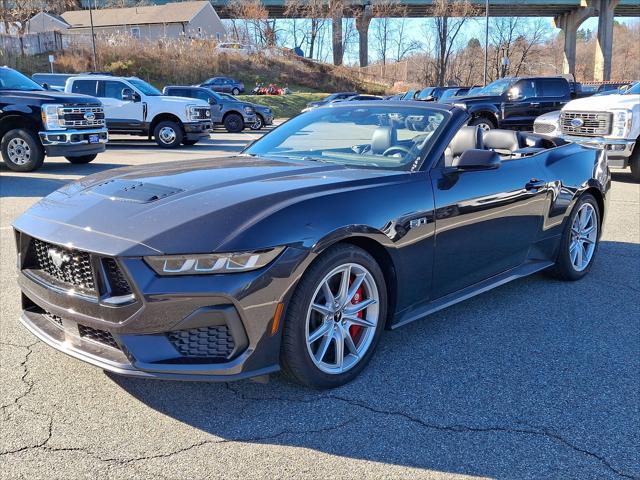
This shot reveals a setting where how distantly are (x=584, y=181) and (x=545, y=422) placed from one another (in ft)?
9.02

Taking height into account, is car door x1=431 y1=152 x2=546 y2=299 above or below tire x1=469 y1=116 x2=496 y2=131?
below

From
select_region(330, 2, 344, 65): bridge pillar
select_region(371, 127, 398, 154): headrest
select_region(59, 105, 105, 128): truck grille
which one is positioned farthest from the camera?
select_region(330, 2, 344, 65): bridge pillar

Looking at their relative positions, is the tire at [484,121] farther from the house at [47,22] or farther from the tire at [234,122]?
the house at [47,22]

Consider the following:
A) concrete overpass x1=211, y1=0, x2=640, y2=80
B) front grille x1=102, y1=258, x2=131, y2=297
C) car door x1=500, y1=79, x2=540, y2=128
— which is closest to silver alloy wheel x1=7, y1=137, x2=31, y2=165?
front grille x1=102, y1=258, x2=131, y2=297

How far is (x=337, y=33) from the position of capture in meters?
68.8

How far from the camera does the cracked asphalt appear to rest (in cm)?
254

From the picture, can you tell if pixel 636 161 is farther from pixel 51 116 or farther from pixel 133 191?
pixel 51 116

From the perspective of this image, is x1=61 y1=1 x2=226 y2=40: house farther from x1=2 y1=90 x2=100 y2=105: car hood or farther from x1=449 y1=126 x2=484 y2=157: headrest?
x1=449 y1=126 x2=484 y2=157: headrest

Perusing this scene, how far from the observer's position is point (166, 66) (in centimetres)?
4638

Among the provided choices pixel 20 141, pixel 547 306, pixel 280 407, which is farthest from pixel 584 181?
pixel 20 141

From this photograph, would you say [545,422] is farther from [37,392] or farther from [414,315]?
[37,392]

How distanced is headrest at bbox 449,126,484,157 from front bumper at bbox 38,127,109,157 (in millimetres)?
9006

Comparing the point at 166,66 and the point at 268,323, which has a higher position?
the point at 166,66

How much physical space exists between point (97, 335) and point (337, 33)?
2768 inches
